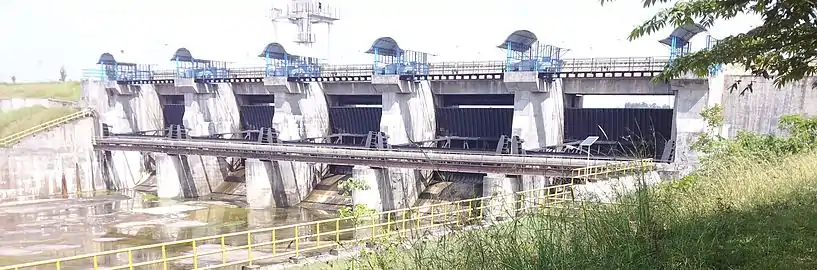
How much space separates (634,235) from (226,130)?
1182 inches

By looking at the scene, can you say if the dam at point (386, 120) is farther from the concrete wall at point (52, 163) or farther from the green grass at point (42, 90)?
the green grass at point (42, 90)

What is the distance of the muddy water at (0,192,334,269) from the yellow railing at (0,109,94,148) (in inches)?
127

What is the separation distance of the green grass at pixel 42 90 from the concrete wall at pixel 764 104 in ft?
154

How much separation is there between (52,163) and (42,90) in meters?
24.7

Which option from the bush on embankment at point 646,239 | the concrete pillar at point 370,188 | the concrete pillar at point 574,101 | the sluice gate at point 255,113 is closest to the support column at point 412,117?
the concrete pillar at point 370,188

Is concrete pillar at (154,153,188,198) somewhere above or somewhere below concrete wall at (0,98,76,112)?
below

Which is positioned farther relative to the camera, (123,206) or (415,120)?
(123,206)

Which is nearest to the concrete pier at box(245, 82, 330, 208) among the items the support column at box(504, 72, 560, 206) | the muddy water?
the muddy water

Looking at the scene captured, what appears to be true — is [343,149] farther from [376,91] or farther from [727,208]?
[727,208]

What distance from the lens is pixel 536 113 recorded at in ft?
72.4

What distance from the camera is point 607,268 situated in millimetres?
3635

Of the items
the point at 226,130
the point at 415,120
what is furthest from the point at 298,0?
the point at 415,120

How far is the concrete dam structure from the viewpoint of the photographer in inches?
826

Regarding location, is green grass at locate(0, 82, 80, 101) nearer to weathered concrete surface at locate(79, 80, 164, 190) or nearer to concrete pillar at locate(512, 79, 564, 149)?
weathered concrete surface at locate(79, 80, 164, 190)
